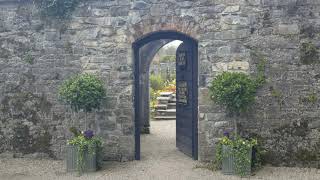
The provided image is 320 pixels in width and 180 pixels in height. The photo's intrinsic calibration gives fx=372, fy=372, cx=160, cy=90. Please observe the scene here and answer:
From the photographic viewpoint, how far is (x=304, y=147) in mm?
7023

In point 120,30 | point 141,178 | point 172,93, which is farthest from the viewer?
point 172,93

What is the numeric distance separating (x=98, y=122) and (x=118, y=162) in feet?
2.99

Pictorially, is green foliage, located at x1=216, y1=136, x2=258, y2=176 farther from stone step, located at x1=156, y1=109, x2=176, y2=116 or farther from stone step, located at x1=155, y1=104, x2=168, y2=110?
stone step, located at x1=155, y1=104, x2=168, y2=110

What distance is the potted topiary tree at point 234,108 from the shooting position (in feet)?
21.4

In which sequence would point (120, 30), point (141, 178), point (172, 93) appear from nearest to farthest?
point (141, 178) → point (120, 30) → point (172, 93)

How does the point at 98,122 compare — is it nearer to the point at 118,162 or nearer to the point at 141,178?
the point at 118,162

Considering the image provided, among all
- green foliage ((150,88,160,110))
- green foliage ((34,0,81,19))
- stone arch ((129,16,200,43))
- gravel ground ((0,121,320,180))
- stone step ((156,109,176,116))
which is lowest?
gravel ground ((0,121,320,180))

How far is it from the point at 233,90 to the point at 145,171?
7.18ft

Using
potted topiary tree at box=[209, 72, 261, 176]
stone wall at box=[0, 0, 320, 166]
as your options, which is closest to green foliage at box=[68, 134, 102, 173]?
stone wall at box=[0, 0, 320, 166]

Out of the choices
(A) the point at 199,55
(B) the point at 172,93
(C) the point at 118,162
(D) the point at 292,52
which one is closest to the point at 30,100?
(C) the point at 118,162

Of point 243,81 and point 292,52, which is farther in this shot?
point 292,52

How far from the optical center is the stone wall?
7027 millimetres

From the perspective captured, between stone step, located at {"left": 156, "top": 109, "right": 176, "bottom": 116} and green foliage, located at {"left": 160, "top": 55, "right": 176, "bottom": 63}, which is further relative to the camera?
green foliage, located at {"left": 160, "top": 55, "right": 176, "bottom": 63}

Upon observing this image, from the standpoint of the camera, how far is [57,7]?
25.3 feet
